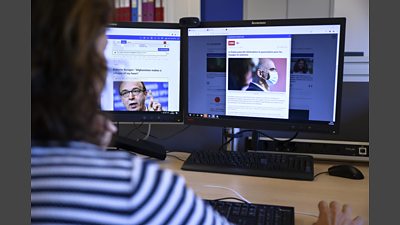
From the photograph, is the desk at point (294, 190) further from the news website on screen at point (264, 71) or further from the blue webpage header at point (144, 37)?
the blue webpage header at point (144, 37)

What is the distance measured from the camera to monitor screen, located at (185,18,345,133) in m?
1.29

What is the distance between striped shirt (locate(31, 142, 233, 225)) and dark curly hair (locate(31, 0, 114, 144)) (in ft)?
0.10

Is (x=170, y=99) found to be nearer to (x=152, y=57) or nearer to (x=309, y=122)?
(x=152, y=57)

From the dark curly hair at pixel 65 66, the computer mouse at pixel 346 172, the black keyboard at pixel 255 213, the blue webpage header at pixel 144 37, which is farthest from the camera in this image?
the blue webpage header at pixel 144 37

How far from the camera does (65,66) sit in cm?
51

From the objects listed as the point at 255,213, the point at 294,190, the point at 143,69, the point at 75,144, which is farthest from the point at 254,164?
the point at 75,144

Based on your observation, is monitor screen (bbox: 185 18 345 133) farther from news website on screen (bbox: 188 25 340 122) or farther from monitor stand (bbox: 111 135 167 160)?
monitor stand (bbox: 111 135 167 160)

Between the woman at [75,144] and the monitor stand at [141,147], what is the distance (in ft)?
2.98

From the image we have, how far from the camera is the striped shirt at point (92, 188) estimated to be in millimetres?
514

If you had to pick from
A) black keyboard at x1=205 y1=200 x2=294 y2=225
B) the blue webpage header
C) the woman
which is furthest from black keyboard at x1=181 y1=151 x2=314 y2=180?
the woman

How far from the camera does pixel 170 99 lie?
4.85ft

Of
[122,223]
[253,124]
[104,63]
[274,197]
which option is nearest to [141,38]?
[253,124]

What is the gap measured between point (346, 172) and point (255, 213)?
0.48 meters

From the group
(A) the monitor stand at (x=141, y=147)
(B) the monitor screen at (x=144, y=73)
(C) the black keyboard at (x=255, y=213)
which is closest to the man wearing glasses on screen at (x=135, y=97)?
(B) the monitor screen at (x=144, y=73)
